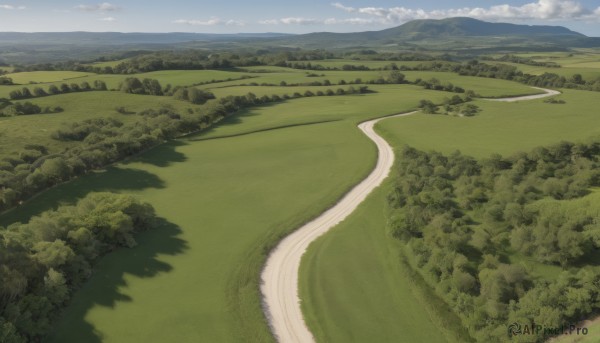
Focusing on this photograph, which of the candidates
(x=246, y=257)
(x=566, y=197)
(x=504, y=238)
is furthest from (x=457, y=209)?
(x=246, y=257)

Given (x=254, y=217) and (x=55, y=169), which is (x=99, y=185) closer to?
(x=55, y=169)

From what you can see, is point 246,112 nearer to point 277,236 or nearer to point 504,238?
point 277,236

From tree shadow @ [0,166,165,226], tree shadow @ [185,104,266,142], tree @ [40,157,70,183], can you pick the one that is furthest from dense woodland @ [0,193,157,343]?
tree shadow @ [185,104,266,142]

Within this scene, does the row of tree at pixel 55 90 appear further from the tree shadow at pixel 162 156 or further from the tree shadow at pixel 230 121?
the tree shadow at pixel 162 156

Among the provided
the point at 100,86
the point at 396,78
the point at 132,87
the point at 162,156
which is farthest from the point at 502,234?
the point at 100,86

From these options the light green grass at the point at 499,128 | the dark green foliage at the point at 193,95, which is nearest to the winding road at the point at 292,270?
the light green grass at the point at 499,128
